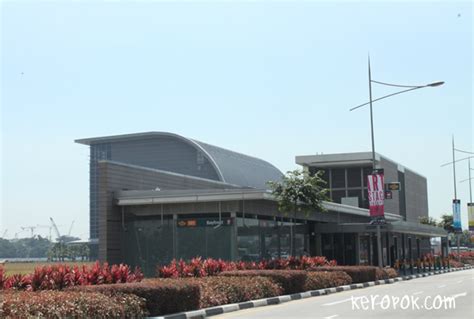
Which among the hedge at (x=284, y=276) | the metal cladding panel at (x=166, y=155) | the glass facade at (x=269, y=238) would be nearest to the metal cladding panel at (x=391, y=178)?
the metal cladding panel at (x=166, y=155)

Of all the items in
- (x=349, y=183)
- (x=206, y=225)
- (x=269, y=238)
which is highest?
(x=349, y=183)

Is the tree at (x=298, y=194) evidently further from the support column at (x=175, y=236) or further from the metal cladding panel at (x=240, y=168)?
the metal cladding panel at (x=240, y=168)

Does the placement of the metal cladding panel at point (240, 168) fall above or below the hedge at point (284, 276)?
above

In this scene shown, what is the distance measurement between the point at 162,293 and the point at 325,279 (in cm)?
1300

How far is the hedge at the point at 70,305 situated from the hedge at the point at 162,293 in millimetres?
283

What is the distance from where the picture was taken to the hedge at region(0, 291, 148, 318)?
43.2ft

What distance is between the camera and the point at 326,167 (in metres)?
76.3

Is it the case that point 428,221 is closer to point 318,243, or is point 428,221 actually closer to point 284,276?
point 318,243

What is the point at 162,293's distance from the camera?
17.4 m

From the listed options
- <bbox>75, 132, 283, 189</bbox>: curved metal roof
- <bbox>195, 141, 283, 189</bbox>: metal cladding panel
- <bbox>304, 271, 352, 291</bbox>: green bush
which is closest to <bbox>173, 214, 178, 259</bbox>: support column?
<bbox>304, 271, 352, 291</bbox>: green bush

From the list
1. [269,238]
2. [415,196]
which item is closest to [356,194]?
[415,196]

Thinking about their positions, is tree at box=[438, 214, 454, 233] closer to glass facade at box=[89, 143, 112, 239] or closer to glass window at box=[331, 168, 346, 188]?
glass window at box=[331, 168, 346, 188]

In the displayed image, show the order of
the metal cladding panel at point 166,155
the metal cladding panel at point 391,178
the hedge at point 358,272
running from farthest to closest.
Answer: the metal cladding panel at point 166,155 < the metal cladding panel at point 391,178 < the hedge at point 358,272

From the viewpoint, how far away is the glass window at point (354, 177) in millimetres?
75125
